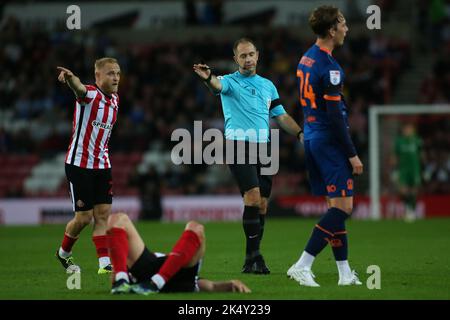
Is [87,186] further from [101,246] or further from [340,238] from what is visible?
[340,238]

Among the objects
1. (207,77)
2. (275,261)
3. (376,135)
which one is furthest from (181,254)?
(376,135)

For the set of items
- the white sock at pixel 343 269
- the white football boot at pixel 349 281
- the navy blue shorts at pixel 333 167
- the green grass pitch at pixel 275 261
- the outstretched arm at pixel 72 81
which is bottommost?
the green grass pitch at pixel 275 261

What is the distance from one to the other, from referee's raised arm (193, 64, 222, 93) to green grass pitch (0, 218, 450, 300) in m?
1.99

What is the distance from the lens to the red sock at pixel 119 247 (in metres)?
7.32

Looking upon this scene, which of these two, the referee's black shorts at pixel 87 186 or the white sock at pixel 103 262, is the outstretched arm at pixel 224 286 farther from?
the referee's black shorts at pixel 87 186

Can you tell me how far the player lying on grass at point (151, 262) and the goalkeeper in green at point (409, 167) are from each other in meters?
15.0

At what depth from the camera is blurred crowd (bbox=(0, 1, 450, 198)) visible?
81.8 feet

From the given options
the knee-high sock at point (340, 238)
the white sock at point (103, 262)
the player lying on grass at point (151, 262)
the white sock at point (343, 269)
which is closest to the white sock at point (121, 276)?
the player lying on grass at point (151, 262)

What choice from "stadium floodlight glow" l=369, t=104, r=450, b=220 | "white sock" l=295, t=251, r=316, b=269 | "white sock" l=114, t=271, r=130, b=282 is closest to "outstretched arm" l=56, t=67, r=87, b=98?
"white sock" l=114, t=271, r=130, b=282

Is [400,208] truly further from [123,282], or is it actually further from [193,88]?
[123,282]

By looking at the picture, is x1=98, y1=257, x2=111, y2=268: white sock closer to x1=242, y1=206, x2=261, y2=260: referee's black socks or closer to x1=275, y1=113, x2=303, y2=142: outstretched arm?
x1=242, y1=206, x2=261, y2=260: referee's black socks

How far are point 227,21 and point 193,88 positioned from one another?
3627 millimetres

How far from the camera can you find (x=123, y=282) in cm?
741
